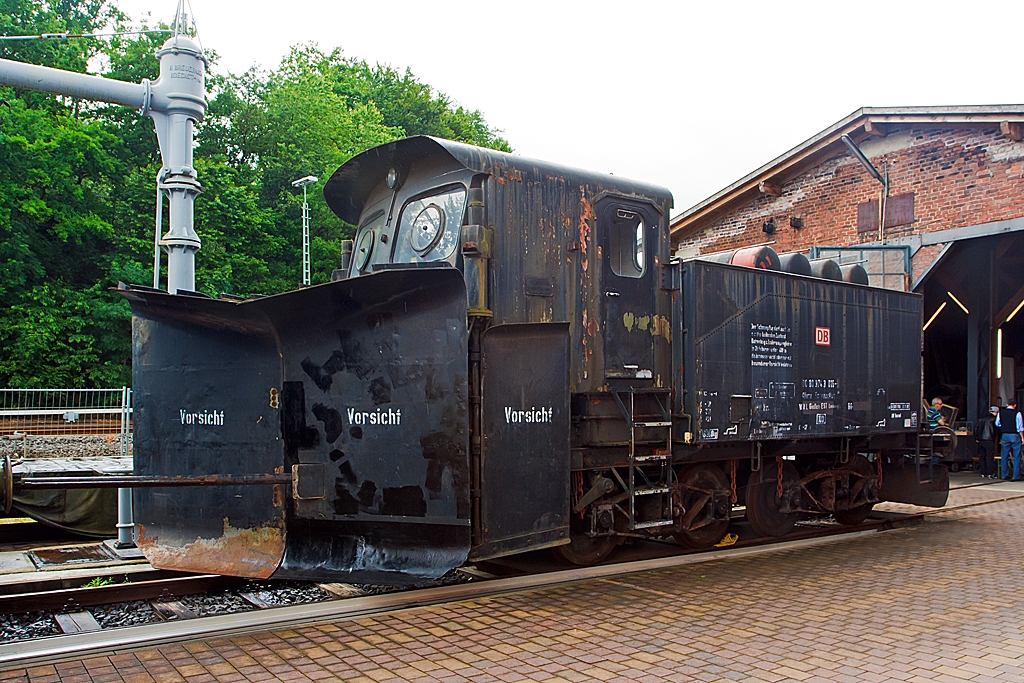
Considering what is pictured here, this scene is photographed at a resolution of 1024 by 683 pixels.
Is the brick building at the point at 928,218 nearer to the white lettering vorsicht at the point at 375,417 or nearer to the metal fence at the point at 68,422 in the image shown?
the white lettering vorsicht at the point at 375,417

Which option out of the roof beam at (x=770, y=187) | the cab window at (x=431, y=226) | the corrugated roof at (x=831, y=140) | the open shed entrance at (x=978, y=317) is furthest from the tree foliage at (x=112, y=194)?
the cab window at (x=431, y=226)

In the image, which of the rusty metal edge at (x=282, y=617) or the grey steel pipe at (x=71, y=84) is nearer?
the rusty metal edge at (x=282, y=617)

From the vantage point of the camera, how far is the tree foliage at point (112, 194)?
24.4 meters

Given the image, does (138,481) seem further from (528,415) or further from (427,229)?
(427,229)

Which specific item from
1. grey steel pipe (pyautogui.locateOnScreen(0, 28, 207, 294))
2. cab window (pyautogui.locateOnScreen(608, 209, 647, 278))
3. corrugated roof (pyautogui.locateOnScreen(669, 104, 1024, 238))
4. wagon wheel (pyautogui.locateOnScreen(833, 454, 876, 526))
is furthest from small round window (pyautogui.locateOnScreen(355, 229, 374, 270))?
corrugated roof (pyautogui.locateOnScreen(669, 104, 1024, 238))

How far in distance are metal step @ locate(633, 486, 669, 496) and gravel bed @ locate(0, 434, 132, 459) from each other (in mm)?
10712

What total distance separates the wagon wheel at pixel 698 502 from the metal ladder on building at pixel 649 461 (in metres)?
0.21

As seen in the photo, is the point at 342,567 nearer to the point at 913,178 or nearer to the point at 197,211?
the point at 913,178

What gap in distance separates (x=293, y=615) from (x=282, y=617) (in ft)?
0.32

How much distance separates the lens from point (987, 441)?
17.7 meters

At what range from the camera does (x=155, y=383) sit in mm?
6398

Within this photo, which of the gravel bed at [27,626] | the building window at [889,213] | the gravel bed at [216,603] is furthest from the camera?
the building window at [889,213]

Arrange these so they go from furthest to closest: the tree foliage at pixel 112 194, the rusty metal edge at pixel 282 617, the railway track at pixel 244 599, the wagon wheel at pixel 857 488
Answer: the tree foliage at pixel 112 194
the wagon wheel at pixel 857 488
the railway track at pixel 244 599
the rusty metal edge at pixel 282 617

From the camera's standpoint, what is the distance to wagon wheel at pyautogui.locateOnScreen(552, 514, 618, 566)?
279 inches
